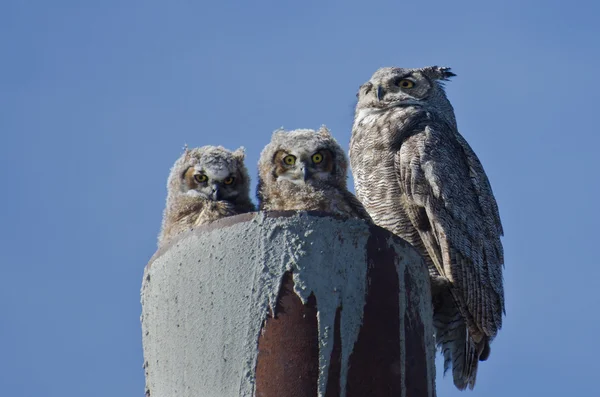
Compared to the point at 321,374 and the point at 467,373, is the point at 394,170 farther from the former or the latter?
the point at 321,374

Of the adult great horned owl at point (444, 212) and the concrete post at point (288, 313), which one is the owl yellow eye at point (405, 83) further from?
the concrete post at point (288, 313)

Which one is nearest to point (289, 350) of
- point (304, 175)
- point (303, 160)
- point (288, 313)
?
point (288, 313)

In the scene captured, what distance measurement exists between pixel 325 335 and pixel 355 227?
54 centimetres

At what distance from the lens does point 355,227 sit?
476 centimetres

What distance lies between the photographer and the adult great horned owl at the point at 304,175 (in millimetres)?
6191

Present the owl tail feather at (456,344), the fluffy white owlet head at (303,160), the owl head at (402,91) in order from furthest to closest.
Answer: the owl head at (402,91) → the owl tail feather at (456,344) → the fluffy white owlet head at (303,160)

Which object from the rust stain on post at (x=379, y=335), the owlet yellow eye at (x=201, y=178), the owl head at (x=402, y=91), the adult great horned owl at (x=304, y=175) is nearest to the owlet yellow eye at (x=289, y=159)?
the adult great horned owl at (x=304, y=175)

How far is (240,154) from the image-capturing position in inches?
269

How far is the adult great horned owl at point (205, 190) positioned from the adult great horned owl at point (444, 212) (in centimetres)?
89

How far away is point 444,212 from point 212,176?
57.6 inches

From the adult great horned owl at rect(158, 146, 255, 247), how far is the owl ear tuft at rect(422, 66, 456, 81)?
207 cm

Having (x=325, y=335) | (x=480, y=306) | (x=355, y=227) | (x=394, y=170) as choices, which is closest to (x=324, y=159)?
(x=394, y=170)

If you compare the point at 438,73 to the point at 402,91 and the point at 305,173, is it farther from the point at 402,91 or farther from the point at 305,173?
the point at 305,173

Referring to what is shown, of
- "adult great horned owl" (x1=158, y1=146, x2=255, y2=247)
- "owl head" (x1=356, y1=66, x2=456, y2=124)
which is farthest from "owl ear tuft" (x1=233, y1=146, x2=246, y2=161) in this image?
"owl head" (x1=356, y1=66, x2=456, y2=124)
